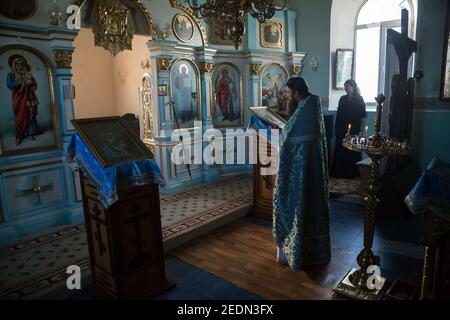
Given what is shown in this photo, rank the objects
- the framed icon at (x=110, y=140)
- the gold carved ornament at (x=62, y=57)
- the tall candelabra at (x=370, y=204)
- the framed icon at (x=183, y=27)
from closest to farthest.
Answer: the tall candelabra at (x=370, y=204) < the framed icon at (x=110, y=140) < the gold carved ornament at (x=62, y=57) < the framed icon at (x=183, y=27)

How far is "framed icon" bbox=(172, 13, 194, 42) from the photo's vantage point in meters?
5.96

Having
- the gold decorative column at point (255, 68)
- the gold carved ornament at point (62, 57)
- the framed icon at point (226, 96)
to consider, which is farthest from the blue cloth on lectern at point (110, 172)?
the gold decorative column at point (255, 68)

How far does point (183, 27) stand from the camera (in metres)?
6.10

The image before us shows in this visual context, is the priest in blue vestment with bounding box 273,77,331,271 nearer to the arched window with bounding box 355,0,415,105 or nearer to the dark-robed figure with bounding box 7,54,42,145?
the dark-robed figure with bounding box 7,54,42,145

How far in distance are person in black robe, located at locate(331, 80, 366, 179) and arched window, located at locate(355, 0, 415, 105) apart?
30.5 inches

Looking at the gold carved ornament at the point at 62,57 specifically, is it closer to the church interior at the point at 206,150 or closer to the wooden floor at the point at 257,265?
the church interior at the point at 206,150

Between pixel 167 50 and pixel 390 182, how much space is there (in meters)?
3.97

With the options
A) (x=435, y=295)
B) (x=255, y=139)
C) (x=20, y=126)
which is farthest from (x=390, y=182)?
(x=20, y=126)

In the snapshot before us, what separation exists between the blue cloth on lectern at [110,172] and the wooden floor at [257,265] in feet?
3.97

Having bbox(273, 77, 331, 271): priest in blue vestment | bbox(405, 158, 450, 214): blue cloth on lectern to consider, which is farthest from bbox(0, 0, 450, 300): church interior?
bbox(273, 77, 331, 271): priest in blue vestment

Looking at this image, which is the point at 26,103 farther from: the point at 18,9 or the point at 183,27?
the point at 183,27

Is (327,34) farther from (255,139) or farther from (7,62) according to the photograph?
(7,62)

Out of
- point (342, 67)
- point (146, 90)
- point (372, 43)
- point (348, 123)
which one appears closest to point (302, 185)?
point (146, 90)

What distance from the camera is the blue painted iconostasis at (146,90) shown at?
13.8 ft
